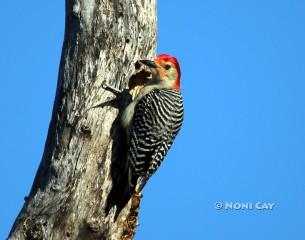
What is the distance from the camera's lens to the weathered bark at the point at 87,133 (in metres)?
5.89

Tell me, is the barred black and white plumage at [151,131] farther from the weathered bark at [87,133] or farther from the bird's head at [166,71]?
the bird's head at [166,71]

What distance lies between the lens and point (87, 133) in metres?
6.05

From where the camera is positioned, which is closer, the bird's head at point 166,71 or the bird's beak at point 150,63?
the bird's beak at point 150,63

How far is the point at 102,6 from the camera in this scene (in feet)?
20.5

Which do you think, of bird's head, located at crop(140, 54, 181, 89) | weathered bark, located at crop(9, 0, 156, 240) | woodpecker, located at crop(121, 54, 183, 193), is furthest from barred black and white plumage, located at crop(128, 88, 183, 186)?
bird's head, located at crop(140, 54, 181, 89)

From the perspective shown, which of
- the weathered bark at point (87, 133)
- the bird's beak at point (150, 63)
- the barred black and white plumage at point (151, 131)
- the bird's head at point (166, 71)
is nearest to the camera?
the weathered bark at point (87, 133)

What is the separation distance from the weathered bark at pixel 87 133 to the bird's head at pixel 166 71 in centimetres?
40

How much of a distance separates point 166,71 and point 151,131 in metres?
0.87

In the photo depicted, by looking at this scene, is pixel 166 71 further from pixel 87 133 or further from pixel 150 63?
pixel 87 133

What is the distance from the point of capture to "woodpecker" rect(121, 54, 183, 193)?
247 inches

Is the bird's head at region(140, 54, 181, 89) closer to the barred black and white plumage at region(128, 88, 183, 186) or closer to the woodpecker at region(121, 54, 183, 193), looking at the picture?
the woodpecker at region(121, 54, 183, 193)

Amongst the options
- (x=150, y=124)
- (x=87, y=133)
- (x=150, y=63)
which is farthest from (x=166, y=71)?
(x=87, y=133)

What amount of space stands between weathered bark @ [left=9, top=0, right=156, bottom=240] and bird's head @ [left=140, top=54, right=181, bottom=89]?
15.6 inches

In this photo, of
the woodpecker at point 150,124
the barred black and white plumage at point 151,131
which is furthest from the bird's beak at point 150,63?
the barred black and white plumage at point 151,131
